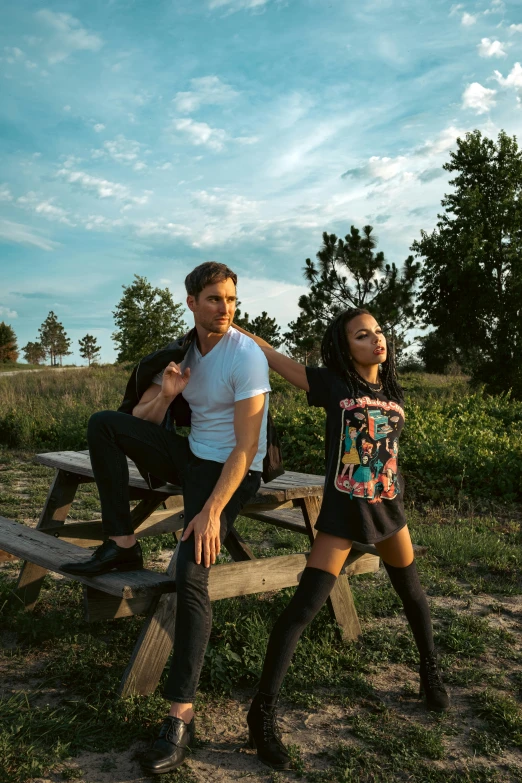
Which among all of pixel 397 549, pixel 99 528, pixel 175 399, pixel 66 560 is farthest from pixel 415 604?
pixel 99 528

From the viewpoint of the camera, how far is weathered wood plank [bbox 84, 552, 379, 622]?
8.86 ft

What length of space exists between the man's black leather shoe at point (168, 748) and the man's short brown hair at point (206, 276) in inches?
67.8

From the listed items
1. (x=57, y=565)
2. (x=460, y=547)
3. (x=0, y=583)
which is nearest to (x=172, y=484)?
(x=57, y=565)

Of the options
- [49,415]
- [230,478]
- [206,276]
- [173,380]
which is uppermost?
[206,276]

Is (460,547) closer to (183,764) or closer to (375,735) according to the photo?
(375,735)

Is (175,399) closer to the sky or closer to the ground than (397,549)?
closer to the sky

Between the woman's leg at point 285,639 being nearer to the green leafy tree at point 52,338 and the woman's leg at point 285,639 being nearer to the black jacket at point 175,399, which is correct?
the black jacket at point 175,399

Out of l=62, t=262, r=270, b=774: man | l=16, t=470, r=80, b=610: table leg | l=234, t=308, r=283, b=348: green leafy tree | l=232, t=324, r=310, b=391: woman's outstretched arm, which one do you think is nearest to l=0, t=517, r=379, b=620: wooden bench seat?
l=62, t=262, r=270, b=774: man

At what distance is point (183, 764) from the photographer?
95.8 inches

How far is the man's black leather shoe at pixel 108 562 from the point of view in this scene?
2.79 meters

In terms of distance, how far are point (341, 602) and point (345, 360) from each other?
1376mm

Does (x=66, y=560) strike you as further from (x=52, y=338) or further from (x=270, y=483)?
(x=52, y=338)

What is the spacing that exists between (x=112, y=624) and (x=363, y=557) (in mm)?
1462

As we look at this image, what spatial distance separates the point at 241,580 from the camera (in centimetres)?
300
